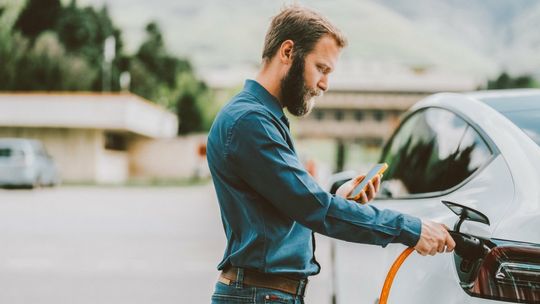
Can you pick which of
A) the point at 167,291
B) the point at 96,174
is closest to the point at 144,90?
the point at 96,174

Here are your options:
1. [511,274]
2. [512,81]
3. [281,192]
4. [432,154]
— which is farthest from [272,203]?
[512,81]

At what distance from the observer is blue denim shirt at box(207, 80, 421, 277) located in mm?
2041

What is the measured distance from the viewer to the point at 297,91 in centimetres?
222

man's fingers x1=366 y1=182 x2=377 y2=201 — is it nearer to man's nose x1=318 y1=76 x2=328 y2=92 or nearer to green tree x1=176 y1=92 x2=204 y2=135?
man's nose x1=318 y1=76 x2=328 y2=92

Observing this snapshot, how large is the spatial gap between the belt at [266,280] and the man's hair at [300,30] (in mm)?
672

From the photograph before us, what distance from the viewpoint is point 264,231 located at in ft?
6.95

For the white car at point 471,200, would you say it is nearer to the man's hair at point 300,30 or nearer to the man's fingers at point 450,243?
the man's fingers at point 450,243

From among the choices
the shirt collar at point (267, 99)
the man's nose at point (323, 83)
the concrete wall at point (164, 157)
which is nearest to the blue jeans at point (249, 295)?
the shirt collar at point (267, 99)

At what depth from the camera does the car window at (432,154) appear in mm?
2954

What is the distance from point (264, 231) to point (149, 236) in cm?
1099

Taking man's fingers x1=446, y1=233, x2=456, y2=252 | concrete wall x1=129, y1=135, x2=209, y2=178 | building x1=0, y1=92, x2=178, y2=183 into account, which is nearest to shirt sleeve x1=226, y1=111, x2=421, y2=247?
man's fingers x1=446, y1=233, x2=456, y2=252

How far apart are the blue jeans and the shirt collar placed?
51 cm

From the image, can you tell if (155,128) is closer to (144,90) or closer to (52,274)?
(144,90)

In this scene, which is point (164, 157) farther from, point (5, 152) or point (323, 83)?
point (323, 83)
